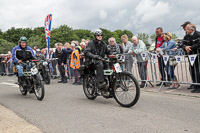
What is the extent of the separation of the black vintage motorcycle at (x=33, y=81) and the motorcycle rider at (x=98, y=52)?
1935 millimetres

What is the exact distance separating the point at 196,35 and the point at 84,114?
14.2 feet

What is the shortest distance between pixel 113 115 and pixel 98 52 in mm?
2053

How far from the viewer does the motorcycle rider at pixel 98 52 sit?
6.02 meters

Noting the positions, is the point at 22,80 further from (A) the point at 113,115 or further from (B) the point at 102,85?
(A) the point at 113,115

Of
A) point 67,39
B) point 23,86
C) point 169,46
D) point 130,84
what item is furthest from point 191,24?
point 67,39

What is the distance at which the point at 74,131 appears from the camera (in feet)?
13.4

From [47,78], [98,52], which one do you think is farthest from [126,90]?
[47,78]

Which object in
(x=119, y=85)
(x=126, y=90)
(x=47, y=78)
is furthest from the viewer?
(x=47, y=78)

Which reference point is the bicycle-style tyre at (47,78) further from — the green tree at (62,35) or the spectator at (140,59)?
the green tree at (62,35)

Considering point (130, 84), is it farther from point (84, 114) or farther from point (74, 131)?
point (74, 131)

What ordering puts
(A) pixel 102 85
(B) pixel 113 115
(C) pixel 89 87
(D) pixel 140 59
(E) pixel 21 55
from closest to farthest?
(B) pixel 113 115 < (A) pixel 102 85 < (C) pixel 89 87 < (E) pixel 21 55 < (D) pixel 140 59

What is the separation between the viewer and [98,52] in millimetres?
6418

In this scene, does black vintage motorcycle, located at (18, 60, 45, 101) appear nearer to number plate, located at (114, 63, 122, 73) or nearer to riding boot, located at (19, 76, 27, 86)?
riding boot, located at (19, 76, 27, 86)

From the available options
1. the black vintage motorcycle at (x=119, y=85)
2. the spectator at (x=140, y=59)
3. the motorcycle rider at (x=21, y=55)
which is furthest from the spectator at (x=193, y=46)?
the motorcycle rider at (x=21, y=55)
